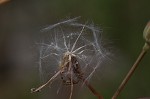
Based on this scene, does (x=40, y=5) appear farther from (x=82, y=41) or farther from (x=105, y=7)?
(x=82, y=41)

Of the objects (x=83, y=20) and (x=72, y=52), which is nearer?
(x=72, y=52)

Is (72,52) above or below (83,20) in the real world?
below

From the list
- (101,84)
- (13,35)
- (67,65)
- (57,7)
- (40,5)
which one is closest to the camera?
(67,65)

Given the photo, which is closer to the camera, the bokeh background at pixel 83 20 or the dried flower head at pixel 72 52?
the dried flower head at pixel 72 52

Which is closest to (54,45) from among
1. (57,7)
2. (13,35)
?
(57,7)
